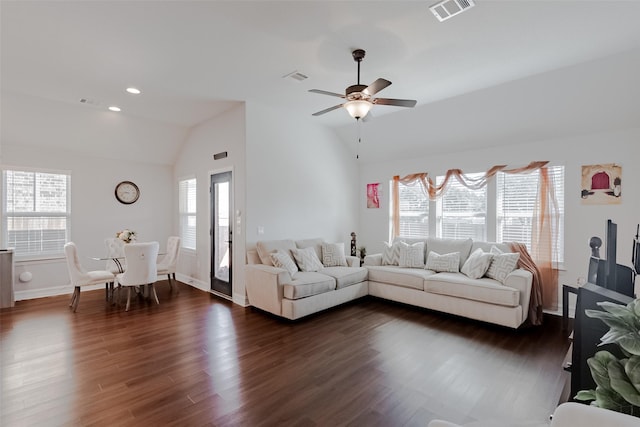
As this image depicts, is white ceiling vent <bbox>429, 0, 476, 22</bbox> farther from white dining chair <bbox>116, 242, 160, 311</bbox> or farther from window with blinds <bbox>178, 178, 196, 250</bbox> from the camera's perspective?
window with blinds <bbox>178, 178, 196, 250</bbox>

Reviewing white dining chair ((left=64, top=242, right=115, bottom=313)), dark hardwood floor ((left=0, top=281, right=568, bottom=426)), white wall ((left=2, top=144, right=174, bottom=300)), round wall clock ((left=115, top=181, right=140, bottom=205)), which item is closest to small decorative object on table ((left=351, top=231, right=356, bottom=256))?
dark hardwood floor ((left=0, top=281, right=568, bottom=426))

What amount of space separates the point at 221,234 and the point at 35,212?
10.8ft

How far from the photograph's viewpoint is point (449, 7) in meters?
2.46

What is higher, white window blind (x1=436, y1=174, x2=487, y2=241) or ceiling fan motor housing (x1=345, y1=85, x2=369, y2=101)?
ceiling fan motor housing (x1=345, y1=85, x2=369, y2=101)

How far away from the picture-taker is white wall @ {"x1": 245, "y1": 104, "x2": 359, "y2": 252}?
484 cm

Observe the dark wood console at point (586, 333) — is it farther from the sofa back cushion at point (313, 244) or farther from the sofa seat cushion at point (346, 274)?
the sofa back cushion at point (313, 244)

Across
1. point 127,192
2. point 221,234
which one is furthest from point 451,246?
point 127,192

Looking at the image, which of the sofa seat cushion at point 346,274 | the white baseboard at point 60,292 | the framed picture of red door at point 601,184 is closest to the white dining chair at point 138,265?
the white baseboard at point 60,292

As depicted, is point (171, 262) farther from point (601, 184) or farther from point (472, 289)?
point (601, 184)

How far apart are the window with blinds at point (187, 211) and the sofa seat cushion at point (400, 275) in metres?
3.71

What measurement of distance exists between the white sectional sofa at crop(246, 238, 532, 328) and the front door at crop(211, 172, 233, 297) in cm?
74

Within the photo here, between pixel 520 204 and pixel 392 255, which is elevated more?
pixel 520 204

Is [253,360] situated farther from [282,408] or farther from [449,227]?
[449,227]

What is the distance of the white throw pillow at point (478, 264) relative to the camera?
167 inches
